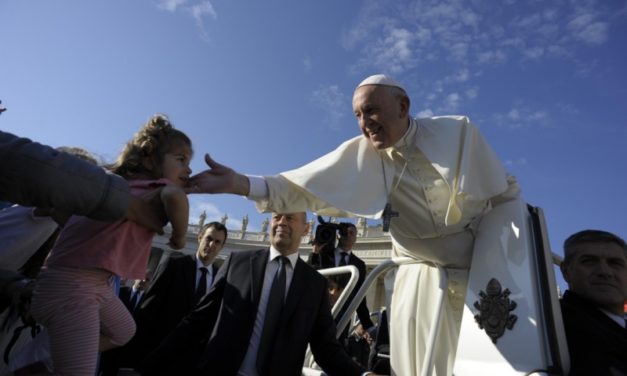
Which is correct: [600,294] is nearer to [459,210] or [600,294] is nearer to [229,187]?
[459,210]

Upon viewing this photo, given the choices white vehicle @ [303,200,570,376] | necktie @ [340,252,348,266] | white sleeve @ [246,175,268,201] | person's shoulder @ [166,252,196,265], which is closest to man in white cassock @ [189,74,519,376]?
white sleeve @ [246,175,268,201]

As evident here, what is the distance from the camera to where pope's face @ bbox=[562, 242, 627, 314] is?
2.51m

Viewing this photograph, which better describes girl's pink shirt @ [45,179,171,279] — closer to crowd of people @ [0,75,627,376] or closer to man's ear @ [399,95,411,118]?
crowd of people @ [0,75,627,376]

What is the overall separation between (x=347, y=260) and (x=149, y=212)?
15.1 ft

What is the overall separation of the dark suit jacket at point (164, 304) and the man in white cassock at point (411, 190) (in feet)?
7.42

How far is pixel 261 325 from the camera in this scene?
2623mm

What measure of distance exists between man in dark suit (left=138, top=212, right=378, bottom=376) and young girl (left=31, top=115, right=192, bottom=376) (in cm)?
56

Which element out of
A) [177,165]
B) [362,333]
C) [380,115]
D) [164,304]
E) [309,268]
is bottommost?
[362,333]

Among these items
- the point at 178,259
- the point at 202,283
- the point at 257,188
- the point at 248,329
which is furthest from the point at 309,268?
the point at 202,283

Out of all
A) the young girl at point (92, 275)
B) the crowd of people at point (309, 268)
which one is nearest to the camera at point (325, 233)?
the crowd of people at point (309, 268)

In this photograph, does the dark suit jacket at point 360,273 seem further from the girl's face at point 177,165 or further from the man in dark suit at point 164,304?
the girl's face at point 177,165

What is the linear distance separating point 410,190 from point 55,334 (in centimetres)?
199

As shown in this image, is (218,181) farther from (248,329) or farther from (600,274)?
(600,274)

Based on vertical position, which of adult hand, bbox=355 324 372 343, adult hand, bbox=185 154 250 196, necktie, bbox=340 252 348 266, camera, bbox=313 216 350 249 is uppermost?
camera, bbox=313 216 350 249
